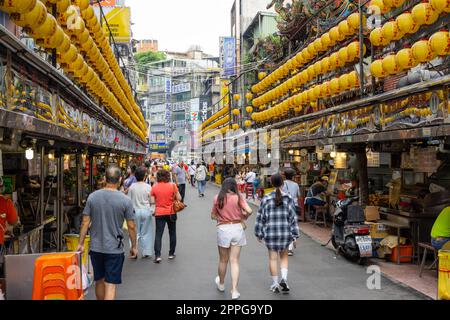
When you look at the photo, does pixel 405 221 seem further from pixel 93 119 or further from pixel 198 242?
pixel 93 119

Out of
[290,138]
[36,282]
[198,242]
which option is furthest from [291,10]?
[36,282]

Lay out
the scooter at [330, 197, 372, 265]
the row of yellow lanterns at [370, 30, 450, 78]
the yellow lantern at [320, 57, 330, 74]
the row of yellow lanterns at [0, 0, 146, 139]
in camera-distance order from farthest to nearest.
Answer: the yellow lantern at [320, 57, 330, 74] → the scooter at [330, 197, 372, 265] → the row of yellow lanterns at [370, 30, 450, 78] → the row of yellow lanterns at [0, 0, 146, 139]

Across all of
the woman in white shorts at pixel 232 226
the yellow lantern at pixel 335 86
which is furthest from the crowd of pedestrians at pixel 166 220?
the yellow lantern at pixel 335 86

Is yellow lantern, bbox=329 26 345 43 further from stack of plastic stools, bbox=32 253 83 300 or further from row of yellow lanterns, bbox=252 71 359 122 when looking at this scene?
stack of plastic stools, bbox=32 253 83 300

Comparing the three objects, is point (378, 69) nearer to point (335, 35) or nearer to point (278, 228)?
point (335, 35)

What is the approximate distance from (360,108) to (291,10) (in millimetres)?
13578

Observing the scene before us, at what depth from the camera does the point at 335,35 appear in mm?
13266

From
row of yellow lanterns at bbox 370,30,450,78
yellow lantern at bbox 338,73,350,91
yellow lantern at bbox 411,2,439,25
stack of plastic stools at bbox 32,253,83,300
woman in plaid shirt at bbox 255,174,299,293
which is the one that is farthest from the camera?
yellow lantern at bbox 338,73,350,91

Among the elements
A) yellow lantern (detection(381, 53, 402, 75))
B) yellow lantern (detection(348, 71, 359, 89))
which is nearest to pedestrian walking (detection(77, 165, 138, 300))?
yellow lantern (detection(381, 53, 402, 75))

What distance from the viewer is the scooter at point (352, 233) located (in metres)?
9.62

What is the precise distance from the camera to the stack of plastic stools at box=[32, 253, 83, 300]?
5410 mm

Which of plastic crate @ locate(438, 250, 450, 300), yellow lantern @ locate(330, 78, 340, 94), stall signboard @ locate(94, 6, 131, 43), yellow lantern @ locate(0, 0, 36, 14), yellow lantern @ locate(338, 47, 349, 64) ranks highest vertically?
stall signboard @ locate(94, 6, 131, 43)

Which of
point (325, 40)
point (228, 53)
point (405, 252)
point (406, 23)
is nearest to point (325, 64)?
point (325, 40)

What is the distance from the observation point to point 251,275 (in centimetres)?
880
